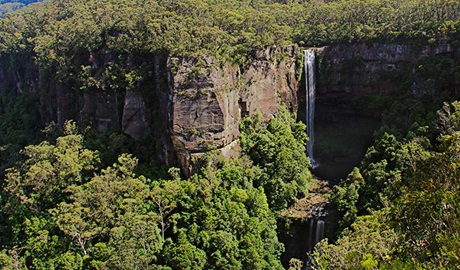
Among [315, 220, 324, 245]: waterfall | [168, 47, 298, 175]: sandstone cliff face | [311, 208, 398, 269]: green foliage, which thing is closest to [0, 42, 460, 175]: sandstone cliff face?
[168, 47, 298, 175]: sandstone cliff face

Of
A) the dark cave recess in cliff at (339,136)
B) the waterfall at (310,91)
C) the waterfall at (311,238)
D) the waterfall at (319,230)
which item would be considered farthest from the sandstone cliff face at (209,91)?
the waterfall at (319,230)

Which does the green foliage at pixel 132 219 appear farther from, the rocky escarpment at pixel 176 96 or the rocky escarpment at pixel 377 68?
the rocky escarpment at pixel 377 68

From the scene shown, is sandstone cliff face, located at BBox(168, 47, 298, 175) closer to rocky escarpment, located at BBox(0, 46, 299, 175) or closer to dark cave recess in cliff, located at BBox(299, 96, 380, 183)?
rocky escarpment, located at BBox(0, 46, 299, 175)

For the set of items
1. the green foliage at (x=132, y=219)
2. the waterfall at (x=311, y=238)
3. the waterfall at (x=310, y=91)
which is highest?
the waterfall at (x=310, y=91)

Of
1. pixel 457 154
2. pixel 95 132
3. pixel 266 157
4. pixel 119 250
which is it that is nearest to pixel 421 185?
pixel 457 154

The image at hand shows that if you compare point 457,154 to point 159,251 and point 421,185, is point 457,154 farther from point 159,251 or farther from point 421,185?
point 159,251
